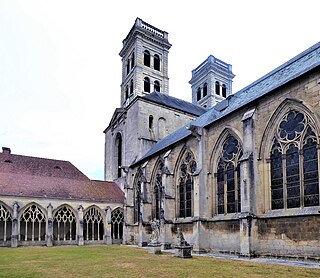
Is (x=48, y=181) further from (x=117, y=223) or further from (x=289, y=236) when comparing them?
(x=289, y=236)

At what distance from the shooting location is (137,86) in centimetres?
3516

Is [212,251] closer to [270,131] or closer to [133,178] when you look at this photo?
[270,131]

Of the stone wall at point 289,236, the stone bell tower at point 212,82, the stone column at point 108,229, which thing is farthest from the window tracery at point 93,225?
the stone bell tower at point 212,82

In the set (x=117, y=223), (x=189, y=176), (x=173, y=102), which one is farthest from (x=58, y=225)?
(x=173, y=102)

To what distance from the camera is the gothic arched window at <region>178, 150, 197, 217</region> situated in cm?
1888

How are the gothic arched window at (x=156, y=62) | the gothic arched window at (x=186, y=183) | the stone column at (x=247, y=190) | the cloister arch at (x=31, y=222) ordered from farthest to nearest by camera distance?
the gothic arched window at (x=156, y=62) < the cloister arch at (x=31, y=222) < the gothic arched window at (x=186, y=183) < the stone column at (x=247, y=190)

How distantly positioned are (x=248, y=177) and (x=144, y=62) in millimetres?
25885

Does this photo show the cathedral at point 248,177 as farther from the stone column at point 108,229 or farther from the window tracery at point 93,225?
the window tracery at point 93,225

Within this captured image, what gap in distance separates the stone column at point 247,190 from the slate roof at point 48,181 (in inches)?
653

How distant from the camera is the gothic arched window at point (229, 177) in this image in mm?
15125

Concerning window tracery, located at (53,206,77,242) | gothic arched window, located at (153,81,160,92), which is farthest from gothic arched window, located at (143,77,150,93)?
window tracery, located at (53,206,77,242)

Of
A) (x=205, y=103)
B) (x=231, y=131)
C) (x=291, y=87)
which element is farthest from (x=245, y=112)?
(x=205, y=103)

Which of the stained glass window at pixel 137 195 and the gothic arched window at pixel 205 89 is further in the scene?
the gothic arched window at pixel 205 89

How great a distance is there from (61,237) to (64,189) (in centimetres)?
375
